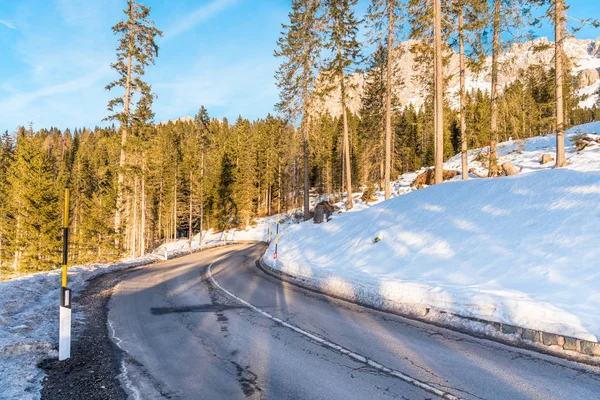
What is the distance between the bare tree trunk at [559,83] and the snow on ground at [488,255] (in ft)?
28.3

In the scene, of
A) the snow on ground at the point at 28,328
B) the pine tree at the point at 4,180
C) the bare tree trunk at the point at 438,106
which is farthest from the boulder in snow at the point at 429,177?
the pine tree at the point at 4,180

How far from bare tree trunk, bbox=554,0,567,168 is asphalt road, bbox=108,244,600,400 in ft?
57.8

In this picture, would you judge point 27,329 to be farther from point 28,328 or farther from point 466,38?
point 466,38

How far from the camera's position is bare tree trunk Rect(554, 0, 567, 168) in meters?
18.5

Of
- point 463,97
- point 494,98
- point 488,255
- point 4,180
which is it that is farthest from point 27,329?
point 4,180

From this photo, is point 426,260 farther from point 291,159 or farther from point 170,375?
point 291,159

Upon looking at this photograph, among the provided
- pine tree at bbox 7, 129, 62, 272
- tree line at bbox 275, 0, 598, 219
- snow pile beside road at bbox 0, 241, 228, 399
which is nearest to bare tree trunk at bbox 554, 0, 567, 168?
tree line at bbox 275, 0, 598, 219

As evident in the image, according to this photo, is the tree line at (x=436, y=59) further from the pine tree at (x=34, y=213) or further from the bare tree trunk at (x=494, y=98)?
the pine tree at (x=34, y=213)

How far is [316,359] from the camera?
5.03 meters

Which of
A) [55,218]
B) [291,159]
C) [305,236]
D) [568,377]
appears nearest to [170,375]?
[568,377]

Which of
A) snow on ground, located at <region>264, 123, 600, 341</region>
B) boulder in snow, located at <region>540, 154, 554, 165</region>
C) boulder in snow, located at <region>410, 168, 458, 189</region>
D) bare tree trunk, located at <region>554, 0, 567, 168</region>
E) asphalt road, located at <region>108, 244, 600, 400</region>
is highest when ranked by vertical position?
bare tree trunk, located at <region>554, 0, 567, 168</region>

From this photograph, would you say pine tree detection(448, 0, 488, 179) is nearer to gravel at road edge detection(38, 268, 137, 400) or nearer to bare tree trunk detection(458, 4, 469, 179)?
bare tree trunk detection(458, 4, 469, 179)

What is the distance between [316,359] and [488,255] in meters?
5.99

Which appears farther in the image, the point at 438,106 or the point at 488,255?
the point at 438,106
